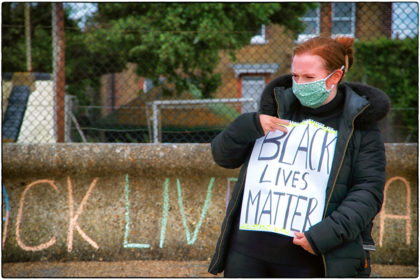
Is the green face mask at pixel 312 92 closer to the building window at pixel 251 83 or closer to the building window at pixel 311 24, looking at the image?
the building window at pixel 251 83

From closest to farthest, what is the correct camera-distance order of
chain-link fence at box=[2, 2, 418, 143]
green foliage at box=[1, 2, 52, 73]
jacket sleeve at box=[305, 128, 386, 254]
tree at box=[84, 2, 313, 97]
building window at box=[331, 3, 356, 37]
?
1. jacket sleeve at box=[305, 128, 386, 254]
2. chain-link fence at box=[2, 2, 418, 143]
3. building window at box=[331, 3, 356, 37]
4. tree at box=[84, 2, 313, 97]
5. green foliage at box=[1, 2, 52, 73]

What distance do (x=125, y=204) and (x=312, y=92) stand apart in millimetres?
Answer: 2162

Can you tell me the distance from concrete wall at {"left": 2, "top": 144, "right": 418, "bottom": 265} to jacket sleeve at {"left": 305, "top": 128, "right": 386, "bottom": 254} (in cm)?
181

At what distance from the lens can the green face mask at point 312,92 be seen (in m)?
1.86

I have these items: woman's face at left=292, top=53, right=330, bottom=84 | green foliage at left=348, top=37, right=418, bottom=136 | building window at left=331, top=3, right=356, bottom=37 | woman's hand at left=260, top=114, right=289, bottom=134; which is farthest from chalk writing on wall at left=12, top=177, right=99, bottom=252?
green foliage at left=348, top=37, right=418, bottom=136

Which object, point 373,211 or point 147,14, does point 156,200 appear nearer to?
point 373,211

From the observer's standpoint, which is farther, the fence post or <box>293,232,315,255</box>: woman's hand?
the fence post

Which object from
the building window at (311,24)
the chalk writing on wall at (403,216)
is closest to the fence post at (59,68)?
the chalk writing on wall at (403,216)

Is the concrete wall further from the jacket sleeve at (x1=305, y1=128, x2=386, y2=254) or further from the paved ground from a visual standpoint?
the jacket sleeve at (x1=305, y1=128, x2=386, y2=254)

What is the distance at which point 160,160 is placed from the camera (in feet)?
11.7

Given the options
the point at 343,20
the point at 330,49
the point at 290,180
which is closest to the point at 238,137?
the point at 290,180

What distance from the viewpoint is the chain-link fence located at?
14.2 ft

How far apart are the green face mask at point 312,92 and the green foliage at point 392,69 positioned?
722 cm

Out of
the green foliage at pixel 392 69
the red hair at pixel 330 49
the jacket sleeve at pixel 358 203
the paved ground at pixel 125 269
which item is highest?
the green foliage at pixel 392 69
